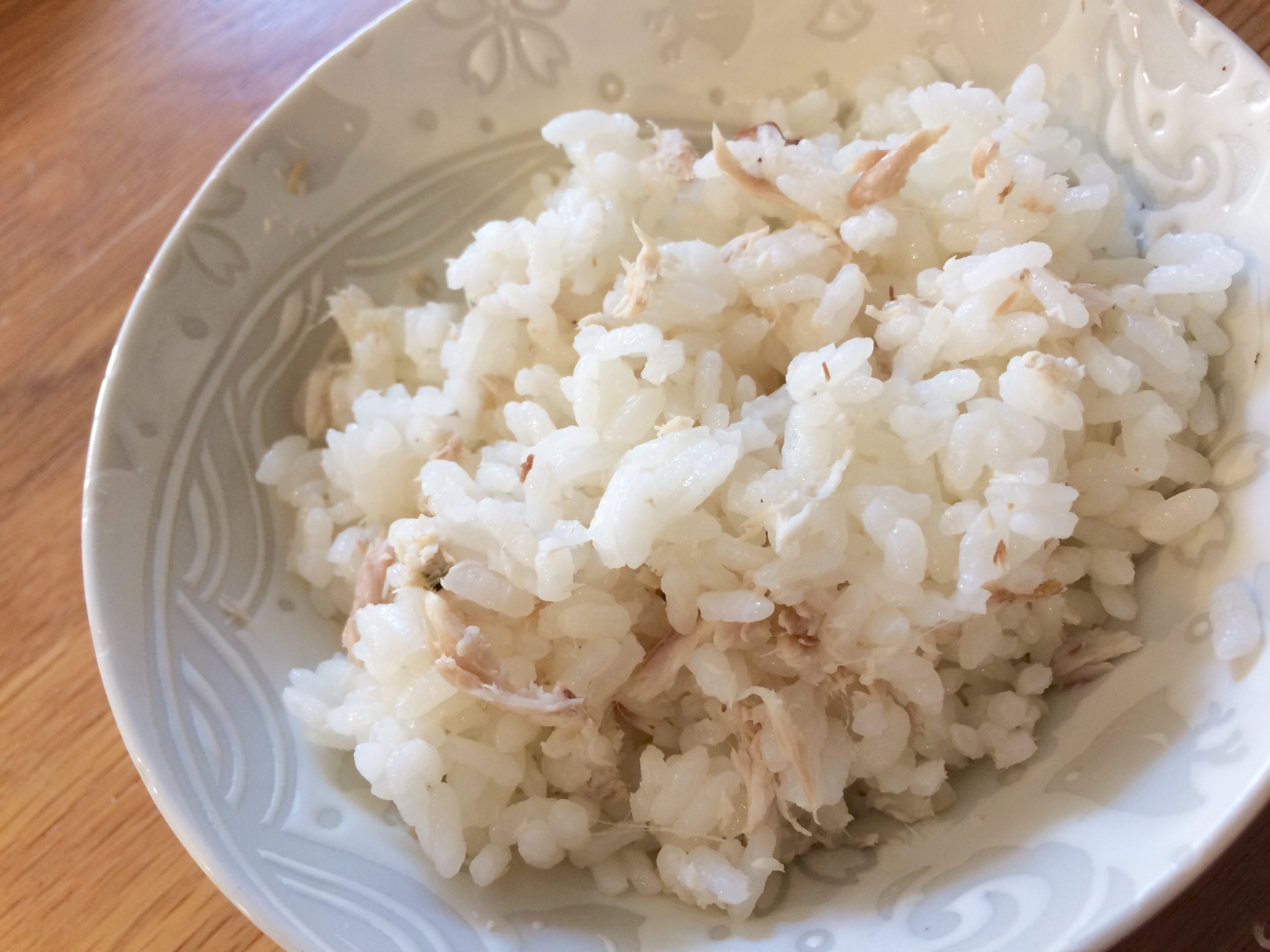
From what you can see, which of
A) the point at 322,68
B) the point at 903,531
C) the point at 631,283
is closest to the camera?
the point at 903,531

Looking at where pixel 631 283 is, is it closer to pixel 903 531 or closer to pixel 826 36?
pixel 903 531

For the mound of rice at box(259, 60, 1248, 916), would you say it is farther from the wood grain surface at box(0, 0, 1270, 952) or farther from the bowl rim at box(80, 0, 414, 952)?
the wood grain surface at box(0, 0, 1270, 952)

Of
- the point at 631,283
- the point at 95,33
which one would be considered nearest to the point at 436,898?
the point at 631,283

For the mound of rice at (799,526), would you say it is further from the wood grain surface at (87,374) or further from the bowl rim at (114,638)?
the wood grain surface at (87,374)

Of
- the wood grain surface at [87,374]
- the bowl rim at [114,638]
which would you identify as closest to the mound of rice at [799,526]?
the bowl rim at [114,638]

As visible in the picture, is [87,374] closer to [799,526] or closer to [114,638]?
[114,638]

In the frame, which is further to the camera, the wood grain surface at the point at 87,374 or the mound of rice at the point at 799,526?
the wood grain surface at the point at 87,374

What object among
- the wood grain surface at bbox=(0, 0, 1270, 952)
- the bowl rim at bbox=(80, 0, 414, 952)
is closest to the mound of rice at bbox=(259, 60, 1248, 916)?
the bowl rim at bbox=(80, 0, 414, 952)
